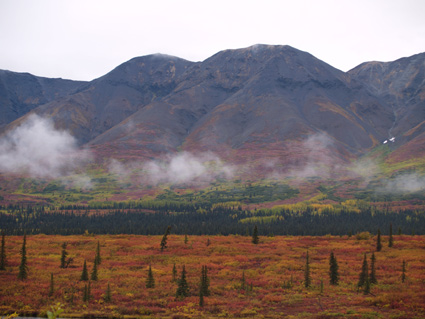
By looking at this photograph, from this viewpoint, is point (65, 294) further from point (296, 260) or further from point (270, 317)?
point (296, 260)

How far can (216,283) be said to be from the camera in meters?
58.2

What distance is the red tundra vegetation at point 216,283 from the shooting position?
41.9 meters

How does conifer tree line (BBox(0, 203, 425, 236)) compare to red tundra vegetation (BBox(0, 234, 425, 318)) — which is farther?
conifer tree line (BBox(0, 203, 425, 236))

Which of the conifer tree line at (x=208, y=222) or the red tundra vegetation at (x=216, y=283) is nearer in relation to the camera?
the red tundra vegetation at (x=216, y=283)

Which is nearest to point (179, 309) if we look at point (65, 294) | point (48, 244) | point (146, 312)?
point (146, 312)

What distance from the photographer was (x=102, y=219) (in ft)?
→ 575

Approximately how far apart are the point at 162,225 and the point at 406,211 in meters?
123

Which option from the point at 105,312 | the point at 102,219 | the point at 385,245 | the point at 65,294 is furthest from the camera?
the point at 102,219

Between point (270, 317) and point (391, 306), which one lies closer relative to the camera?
point (270, 317)

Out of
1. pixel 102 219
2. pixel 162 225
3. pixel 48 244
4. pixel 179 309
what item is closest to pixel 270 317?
pixel 179 309

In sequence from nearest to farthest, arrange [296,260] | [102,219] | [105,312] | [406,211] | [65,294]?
[105,312]
[65,294]
[296,260]
[102,219]
[406,211]

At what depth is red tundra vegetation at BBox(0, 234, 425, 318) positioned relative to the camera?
41906 mm

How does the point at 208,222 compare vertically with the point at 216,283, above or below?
above

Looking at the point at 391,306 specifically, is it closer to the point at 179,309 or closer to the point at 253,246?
the point at 179,309
